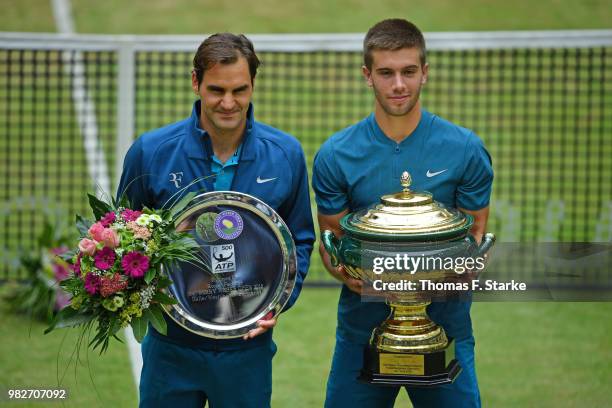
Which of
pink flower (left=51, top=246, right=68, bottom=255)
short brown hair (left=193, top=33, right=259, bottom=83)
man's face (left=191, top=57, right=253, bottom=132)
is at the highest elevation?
short brown hair (left=193, top=33, right=259, bottom=83)

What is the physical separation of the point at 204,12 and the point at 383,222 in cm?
1133

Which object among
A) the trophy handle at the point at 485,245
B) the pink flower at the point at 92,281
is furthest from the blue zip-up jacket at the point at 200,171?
the trophy handle at the point at 485,245

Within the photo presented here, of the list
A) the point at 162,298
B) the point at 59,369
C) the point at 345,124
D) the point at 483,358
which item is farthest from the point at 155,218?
the point at 345,124

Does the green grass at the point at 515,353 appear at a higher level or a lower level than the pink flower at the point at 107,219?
lower

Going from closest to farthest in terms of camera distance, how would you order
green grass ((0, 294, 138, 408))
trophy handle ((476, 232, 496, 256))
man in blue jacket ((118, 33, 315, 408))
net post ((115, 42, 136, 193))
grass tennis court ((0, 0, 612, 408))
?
1. trophy handle ((476, 232, 496, 256))
2. man in blue jacket ((118, 33, 315, 408))
3. green grass ((0, 294, 138, 408))
4. grass tennis court ((0, 0, 612, 408))
5. net post ((115, 42, 136, 193))

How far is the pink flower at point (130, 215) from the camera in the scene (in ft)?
12.3

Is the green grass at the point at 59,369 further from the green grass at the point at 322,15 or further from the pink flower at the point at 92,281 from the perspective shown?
the green grass at the point at 322,15

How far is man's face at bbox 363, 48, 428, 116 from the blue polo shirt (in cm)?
15

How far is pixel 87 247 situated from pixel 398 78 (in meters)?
1.15

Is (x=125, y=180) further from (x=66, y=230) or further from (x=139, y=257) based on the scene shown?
(x=66, y=230)

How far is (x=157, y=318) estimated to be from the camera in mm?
3750

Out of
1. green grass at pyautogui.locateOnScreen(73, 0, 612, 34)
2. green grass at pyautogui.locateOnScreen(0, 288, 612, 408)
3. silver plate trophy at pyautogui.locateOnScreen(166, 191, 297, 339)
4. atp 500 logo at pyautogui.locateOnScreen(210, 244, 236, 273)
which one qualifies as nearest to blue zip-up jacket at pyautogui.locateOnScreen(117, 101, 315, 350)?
silver plate trophy at pyautogui.locateOnScreen(166, 191, 297, 339)

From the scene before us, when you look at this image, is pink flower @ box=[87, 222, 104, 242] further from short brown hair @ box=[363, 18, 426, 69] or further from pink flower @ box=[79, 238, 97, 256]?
short brown hair @ box=[363, 18, 426, 69]

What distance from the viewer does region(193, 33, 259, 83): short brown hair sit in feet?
12.8
